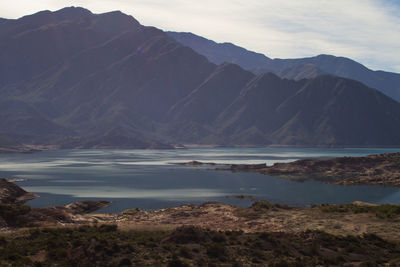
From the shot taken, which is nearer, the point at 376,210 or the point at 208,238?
the point at 208,238

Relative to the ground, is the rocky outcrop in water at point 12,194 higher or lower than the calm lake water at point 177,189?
higher

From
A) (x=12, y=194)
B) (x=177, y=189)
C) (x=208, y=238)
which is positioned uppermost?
(x=208, y=238)

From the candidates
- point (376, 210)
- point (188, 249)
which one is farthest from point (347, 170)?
point (188, 249)

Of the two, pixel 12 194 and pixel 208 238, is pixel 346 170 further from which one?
pixel 208 238

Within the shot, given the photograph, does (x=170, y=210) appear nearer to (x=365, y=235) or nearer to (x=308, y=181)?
(x=365, y=235)

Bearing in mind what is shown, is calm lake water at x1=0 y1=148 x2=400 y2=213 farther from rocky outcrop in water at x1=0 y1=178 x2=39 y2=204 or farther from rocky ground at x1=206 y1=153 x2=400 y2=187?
rocky ground at x1=206 y1=153 x2=400 y2=187

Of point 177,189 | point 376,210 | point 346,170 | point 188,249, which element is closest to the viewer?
point 188,249

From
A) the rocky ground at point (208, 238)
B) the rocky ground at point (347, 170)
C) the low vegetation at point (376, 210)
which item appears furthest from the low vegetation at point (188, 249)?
the rocky ground at point (347, 170)

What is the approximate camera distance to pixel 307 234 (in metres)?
57.4

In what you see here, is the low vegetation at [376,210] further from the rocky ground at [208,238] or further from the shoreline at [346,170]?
the shoreline at [346,170]

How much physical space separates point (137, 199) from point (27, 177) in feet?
231

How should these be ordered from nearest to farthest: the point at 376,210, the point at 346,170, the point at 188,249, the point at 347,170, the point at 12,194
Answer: the point at 188,249 → the point at 376,210 → the point at 12,194 → the point at 347,170 → the point at 346,170

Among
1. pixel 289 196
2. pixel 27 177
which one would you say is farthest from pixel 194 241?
pixel 27 177

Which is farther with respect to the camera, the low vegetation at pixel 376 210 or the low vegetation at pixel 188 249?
the low vegetation at pixel 376 210
